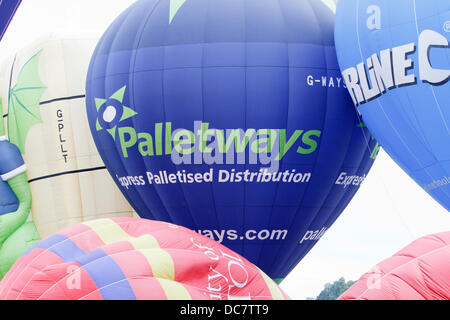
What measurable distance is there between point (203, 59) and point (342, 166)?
1.87 metres

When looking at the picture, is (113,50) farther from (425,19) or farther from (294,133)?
(425,19)

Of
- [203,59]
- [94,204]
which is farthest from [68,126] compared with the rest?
[203,59]

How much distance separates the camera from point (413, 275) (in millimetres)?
5438

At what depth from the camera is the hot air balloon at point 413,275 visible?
5375 millimetres

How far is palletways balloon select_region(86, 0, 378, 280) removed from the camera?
909 cm

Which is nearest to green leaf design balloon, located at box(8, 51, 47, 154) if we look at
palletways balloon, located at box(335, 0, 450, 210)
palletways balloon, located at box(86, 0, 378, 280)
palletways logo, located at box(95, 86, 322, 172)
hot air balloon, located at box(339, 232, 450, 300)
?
palletways balloon, located at box(86, 0, 378, 280)

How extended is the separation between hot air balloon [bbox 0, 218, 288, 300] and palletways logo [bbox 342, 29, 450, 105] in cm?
252

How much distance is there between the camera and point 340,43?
28.9 feet

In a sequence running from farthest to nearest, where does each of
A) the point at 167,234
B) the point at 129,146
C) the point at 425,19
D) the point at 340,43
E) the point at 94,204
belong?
the point at 94,204
the point at 129,146
the point at 340,43
the point at 425,19
the point at 167,234

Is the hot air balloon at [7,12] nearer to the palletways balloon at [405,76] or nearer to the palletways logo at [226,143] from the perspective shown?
the palletways logo at [226,143]

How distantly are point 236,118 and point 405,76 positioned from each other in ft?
6.06

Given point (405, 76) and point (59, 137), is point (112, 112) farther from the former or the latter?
point (405, 76)

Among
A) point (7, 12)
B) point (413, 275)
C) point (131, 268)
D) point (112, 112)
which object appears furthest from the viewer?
point (112, 112)

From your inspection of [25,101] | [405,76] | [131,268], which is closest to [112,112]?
[25,101]
